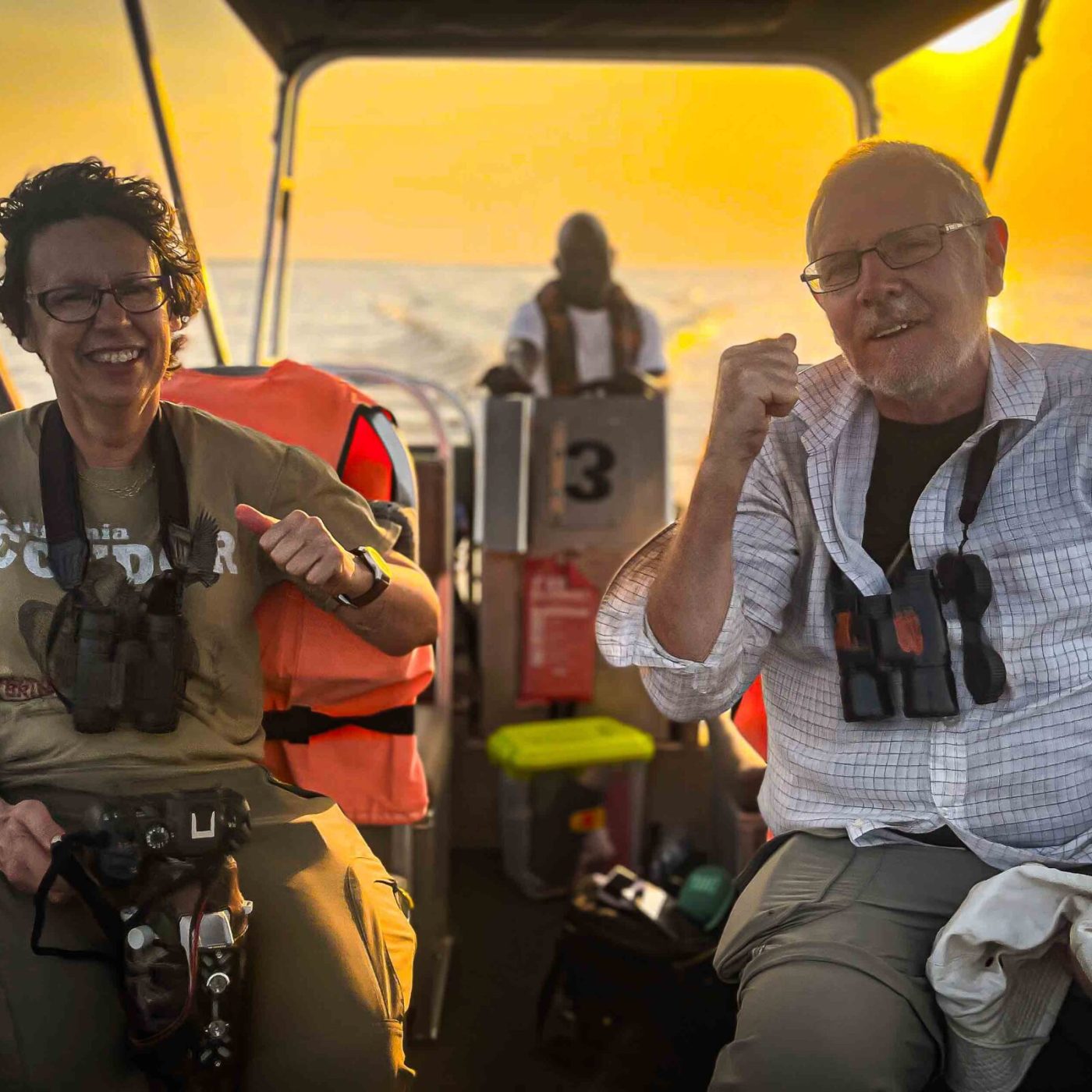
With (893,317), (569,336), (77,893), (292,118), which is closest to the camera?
(77,893)

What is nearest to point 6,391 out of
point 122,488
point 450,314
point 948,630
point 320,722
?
point 122,488

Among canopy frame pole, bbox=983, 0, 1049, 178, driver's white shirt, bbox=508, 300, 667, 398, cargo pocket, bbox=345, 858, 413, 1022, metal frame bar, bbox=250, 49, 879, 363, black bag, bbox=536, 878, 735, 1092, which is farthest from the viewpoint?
driver's white shirt, bbox=508, 300, 667, 398

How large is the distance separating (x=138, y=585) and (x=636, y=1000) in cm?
135

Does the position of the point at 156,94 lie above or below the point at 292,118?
below

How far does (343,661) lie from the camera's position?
1566 mm

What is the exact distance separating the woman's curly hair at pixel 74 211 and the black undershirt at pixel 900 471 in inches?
34.7

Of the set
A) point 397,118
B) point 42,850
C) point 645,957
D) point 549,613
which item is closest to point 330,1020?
point 42,850

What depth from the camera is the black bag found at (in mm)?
2098

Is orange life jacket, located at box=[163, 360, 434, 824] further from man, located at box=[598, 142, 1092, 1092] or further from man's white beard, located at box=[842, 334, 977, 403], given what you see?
man's white beard, located at box=[842, 334, 977, 403]

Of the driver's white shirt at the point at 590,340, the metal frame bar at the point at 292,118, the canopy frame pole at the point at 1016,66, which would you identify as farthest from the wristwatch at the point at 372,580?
the driver's white shirt at the point at 590,340

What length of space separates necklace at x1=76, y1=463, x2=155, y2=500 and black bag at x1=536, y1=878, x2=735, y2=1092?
1.33 metres

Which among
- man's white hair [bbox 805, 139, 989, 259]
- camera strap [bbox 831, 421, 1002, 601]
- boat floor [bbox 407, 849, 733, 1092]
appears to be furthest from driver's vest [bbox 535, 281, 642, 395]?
camera strap [bbox 831, 421, 1002, 601]

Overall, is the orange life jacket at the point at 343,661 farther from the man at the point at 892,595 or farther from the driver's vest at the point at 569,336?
Answer: the driver's vest at the point at 569,336

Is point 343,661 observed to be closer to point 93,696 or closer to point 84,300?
point 93,696
